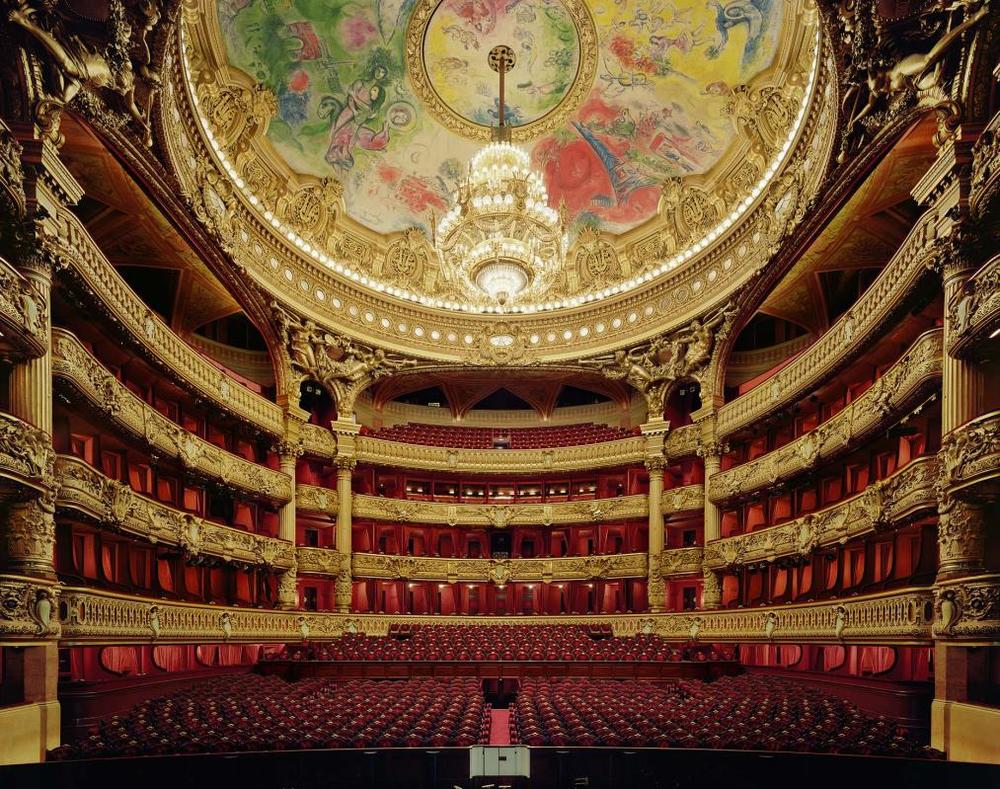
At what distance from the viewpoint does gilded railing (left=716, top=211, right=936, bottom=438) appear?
10.8 m

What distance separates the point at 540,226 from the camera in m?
14.5

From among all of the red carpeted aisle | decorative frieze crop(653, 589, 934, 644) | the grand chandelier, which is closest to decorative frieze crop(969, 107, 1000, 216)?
decorative frieze crop(653, 589, 934, 644)

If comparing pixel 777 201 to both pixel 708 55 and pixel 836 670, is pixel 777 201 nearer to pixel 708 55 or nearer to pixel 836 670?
pixel 708 55

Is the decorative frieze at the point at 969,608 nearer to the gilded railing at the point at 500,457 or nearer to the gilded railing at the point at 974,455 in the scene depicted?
the gilded railing at the point at 974,455

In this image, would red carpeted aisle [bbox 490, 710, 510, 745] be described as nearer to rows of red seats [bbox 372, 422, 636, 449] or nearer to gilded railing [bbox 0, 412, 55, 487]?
gilded railing [bbox 0, 412, 55, 487]

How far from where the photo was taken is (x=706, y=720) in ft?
28.2

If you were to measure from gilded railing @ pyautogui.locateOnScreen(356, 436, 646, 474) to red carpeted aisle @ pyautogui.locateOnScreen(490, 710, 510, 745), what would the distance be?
9.97 metres

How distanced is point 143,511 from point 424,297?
36.5 ft

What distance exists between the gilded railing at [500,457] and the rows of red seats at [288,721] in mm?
10723

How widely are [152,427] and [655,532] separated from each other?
13.5 meters

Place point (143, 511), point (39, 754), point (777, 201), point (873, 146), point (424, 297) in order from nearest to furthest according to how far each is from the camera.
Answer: point (39, 754)
point (873, 146)
point (143, 511)
point (777, 201)
point (424, 297)

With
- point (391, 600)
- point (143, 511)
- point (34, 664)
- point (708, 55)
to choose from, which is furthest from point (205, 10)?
point (391, 600)

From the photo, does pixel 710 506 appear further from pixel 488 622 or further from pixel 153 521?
pixel 153 521

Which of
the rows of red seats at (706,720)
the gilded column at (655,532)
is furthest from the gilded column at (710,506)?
the rows of red seats at (706,720)
